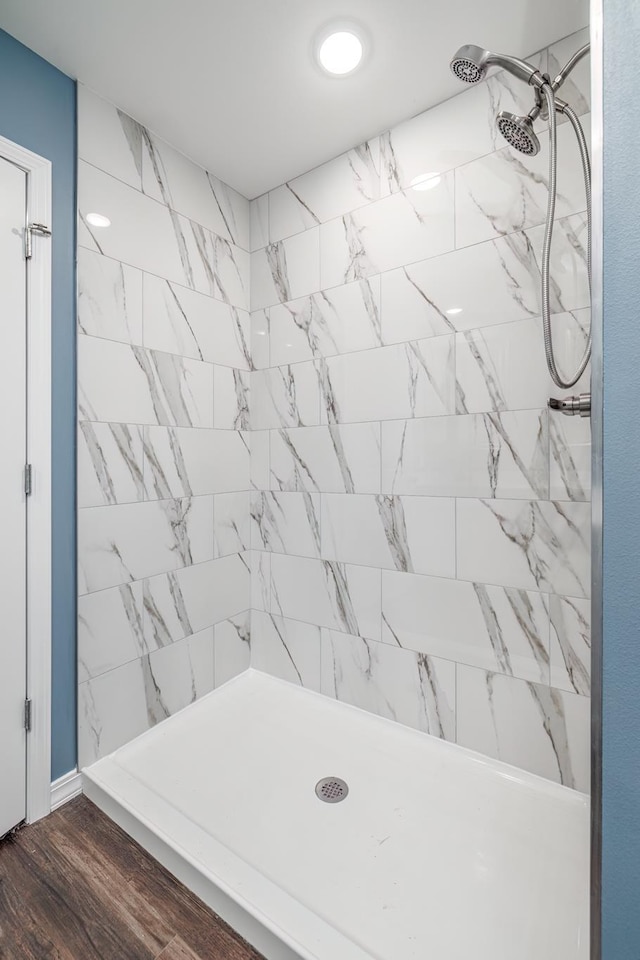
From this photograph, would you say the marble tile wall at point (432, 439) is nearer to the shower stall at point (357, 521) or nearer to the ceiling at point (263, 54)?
the shower stall at point (357, 521)

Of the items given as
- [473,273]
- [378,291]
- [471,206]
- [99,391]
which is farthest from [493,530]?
[99,391]

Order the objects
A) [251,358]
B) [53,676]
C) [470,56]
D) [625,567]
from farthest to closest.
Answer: [251,358] → [53,676] → [470,56] → [625,567]

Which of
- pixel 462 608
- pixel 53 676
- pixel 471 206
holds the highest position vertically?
pixel 471 206

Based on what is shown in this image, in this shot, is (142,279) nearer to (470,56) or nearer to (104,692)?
(470,56)

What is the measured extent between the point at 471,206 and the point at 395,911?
2.16m

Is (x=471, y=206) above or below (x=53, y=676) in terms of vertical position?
above

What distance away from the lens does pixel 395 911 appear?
1.09 m

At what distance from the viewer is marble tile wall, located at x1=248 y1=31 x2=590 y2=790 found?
1.46 meters

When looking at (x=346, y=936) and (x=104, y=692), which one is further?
(x=104, y=692)

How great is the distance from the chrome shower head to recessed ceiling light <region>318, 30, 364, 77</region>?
38 centimetres

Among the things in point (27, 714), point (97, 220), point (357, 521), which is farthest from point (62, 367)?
point (357, 521)

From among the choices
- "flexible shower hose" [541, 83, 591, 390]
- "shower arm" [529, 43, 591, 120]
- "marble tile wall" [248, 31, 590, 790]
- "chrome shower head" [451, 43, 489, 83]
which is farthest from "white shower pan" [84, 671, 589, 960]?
"chrome shower head" [451, 43, 489, 83]

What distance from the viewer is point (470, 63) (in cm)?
124

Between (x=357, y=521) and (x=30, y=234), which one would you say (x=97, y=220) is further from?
(x=357, y=521)
